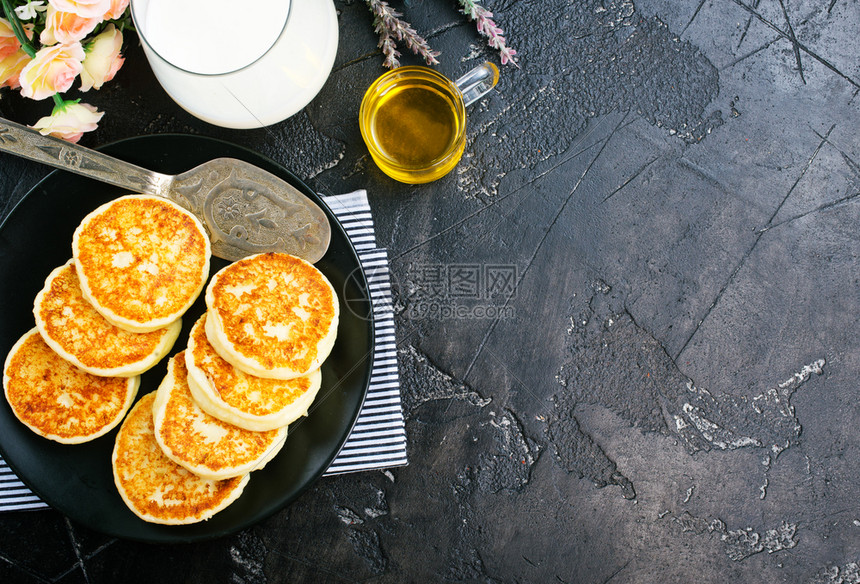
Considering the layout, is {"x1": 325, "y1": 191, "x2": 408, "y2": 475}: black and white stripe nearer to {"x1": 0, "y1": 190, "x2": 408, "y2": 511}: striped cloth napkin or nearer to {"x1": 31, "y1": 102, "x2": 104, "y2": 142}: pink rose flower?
{"x1": 0, "y1": 190, "x2": 408, "y2": 511}: striped cloth napkin

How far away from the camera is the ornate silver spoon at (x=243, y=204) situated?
141 cm

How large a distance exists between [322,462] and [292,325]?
34 cm

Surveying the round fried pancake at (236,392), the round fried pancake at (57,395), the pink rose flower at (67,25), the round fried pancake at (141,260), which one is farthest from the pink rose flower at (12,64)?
the round fried pancake at (236,392)

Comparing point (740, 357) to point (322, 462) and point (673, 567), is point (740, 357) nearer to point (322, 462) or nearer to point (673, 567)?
point (673, 567)

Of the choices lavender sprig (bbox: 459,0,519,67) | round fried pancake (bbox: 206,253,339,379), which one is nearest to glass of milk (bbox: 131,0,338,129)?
round fried pancake (bbox: 206,253,339,379)

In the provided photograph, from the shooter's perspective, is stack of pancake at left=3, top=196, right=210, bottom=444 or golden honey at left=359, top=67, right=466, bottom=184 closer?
stack of pancake at left=3, top=196, right=210, bottom=444

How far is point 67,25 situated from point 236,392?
854 millimetres

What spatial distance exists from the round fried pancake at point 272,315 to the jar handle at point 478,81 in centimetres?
63

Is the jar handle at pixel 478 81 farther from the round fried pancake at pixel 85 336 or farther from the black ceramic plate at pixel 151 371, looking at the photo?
the round fried pancake at pixel 85 336

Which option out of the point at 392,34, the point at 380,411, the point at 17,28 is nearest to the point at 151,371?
the point at 380,411

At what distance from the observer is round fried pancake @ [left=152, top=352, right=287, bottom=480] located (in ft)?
4.32

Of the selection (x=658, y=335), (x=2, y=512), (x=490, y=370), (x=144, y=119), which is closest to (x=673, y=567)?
(x=658, y=335)

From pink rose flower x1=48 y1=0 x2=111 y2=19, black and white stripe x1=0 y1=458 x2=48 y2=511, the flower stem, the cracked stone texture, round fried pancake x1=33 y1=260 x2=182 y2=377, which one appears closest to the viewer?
pink rose flower x1=48 y1=0 x2=111 y2=19

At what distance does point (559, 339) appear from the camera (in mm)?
1609
